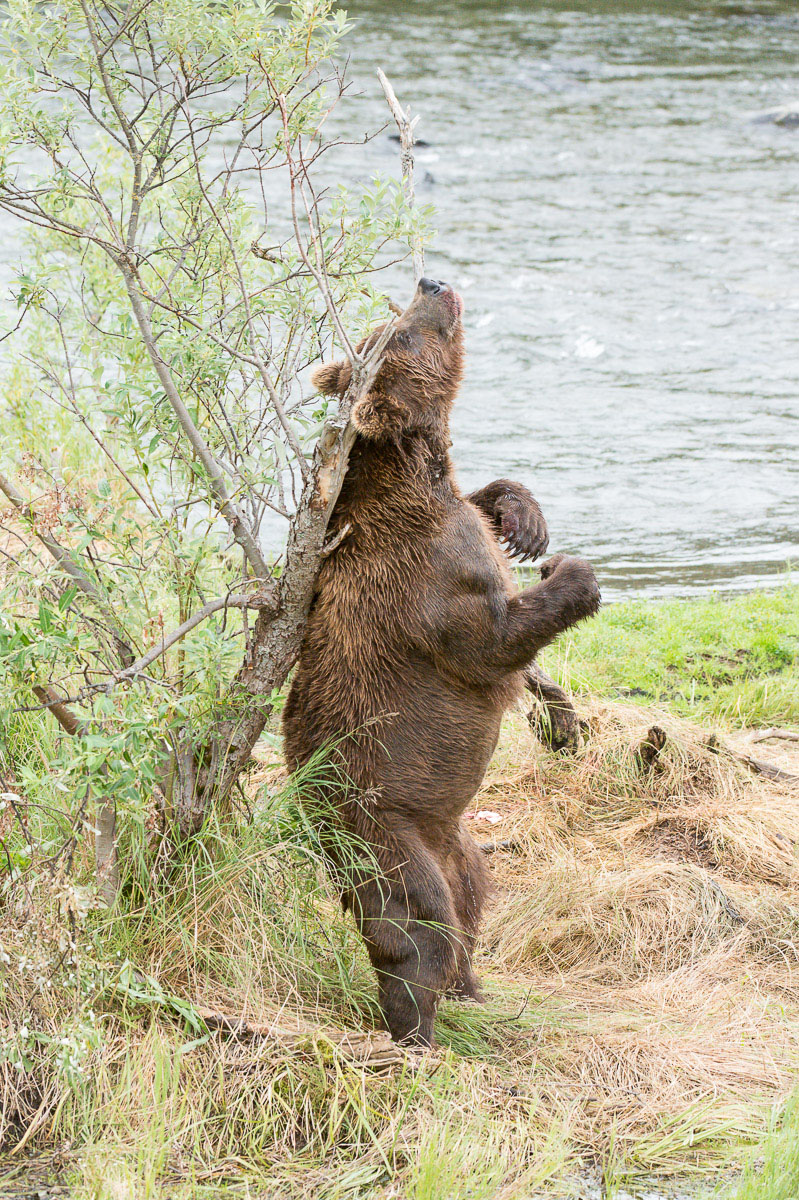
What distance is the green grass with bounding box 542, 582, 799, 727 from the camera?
6.39m

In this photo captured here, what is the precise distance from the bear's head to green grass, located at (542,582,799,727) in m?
2.63

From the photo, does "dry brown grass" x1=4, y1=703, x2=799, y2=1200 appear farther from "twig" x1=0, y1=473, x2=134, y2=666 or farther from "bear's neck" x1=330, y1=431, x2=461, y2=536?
"bear's neck" x1=330, y1=431, x2=461, y2=536

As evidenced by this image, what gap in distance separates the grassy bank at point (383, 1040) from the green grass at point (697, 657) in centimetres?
118

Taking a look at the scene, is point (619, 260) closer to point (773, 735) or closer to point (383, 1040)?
point (773, 735)

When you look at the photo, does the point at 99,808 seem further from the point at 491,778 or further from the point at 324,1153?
the point at 491,778

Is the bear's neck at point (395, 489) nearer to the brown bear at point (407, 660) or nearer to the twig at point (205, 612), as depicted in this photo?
the brown bear at point (407, 660)

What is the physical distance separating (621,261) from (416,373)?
10644mm

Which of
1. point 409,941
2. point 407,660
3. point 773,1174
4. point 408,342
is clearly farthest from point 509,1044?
point 408,342

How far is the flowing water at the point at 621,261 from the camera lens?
967 centimetres

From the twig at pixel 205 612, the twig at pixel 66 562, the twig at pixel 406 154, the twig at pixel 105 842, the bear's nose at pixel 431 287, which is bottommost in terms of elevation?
the twig at pixel 105 842

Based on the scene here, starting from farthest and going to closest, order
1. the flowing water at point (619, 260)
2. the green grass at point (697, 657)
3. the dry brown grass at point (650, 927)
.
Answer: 1. the flowing water at point (619, 260)
2. the green grass at point (697, 657)
3. the dry brown grass at point (650, 927)

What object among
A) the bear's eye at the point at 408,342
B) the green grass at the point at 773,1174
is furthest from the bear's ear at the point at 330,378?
the green grass at the point at 773,1174

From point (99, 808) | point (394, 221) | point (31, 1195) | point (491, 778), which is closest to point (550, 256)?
point (491, 778)

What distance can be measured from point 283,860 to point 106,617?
0.90m
